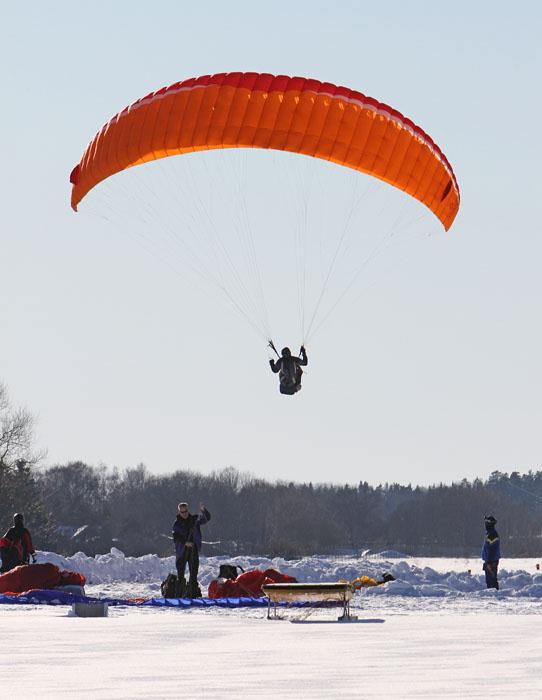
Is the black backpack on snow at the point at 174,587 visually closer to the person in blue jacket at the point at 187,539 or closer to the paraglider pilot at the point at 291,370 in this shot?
the person in blue jacket at the point at 187,539

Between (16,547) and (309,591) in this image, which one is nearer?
(309,591)

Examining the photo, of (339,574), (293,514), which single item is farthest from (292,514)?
(339,574)

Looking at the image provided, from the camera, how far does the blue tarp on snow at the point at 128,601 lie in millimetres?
17266

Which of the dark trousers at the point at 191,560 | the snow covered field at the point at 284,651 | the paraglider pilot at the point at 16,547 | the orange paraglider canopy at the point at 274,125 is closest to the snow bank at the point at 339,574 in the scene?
the snow covered field at the point at 284,651

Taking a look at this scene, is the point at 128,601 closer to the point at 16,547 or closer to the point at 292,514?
the point at 16,547

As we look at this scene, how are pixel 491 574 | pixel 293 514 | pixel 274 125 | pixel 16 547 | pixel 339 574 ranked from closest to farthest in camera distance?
pixel 274 125
pixel 16 547
pixel 491 574
pixel 339 574
pixel 293 514

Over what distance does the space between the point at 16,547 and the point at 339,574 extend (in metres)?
6.54

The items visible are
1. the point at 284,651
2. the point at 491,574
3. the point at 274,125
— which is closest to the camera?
the point at 284,651

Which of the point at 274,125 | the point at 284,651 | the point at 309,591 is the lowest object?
the point at 284,651

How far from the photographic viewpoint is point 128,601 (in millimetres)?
17812

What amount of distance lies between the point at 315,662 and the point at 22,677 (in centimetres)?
220

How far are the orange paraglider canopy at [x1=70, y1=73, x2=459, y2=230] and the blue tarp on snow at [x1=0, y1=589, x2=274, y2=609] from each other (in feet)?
18.1

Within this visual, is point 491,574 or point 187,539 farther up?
point 187,539

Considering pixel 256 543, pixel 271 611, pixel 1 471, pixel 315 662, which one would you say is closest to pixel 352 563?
pixel 271 611
